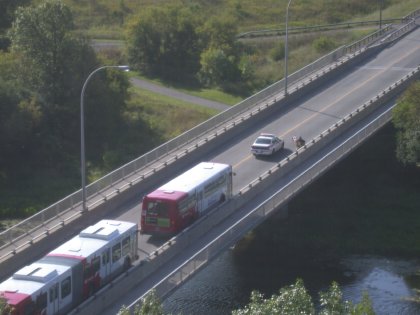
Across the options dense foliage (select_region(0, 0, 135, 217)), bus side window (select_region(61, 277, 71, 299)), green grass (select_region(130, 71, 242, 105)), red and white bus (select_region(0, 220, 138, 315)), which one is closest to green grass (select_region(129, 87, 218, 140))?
green grass (select_region(130, 71, 242, 105))

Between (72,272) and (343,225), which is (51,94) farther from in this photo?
(72,272)

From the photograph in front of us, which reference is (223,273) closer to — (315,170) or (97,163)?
(315,170)

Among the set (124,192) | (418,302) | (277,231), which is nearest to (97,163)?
(277,231)

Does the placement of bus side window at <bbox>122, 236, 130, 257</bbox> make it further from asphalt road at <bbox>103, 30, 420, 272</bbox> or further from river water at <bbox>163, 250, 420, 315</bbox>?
river water at <bbox>163, 250, 420, 315</bbox>

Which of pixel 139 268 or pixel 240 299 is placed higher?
pixel 139 268

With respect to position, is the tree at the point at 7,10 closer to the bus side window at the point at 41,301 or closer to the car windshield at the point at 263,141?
the car windshield at the point at 263,141

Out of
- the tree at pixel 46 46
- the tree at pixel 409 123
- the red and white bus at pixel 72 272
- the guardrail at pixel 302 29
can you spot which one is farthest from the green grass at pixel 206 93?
the red and white bus at pixel 72 272
